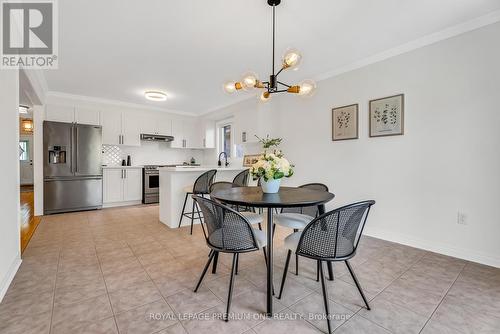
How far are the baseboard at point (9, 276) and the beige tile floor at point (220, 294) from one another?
45 mm

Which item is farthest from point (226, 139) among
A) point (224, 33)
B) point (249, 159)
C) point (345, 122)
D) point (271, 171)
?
point (271, 171)

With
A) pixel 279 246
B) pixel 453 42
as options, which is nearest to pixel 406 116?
pixel 453 42

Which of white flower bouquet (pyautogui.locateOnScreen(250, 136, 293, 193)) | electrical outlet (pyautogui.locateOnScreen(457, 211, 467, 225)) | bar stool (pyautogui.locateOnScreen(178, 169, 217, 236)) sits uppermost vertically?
white flower bouquet (pyautogui.locateOnScreen(250, 136, 293, 193))

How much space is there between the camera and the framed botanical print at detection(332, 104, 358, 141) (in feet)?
10.9

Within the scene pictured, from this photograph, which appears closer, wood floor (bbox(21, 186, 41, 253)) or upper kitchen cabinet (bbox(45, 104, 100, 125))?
wood floor (bbox(21, 186, 41, 253))

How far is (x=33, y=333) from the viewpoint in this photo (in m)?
1.37

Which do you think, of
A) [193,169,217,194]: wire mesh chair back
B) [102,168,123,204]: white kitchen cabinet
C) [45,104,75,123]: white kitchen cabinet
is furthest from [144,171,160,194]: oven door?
[193,169,217,194]: wire mesh chair back

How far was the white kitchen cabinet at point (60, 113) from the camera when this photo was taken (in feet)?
15.1

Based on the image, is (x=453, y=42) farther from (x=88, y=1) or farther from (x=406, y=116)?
(x=88, y=1)

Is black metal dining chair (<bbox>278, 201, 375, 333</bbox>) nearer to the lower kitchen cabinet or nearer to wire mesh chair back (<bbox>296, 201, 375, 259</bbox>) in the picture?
wire mesh chair back (<bbox>296, 201, 375, 259</bbox>)

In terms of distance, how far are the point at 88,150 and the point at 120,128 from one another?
37.0 inches

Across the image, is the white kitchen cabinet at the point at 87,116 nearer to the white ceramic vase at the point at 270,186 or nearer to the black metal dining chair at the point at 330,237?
the white ceramic vase at the point at 270,186

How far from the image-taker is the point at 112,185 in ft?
17.2

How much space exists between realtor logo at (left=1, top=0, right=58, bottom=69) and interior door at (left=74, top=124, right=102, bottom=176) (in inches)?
75.4
